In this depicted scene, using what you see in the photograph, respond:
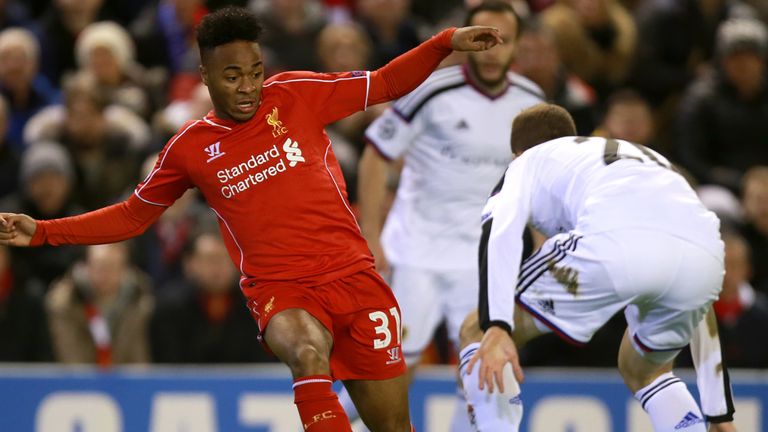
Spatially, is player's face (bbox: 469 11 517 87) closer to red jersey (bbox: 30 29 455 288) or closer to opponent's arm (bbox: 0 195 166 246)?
red jersey (bbox: 30 29 455 288)

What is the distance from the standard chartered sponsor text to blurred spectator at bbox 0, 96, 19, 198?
4.95 m

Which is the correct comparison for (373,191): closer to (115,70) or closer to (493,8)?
(493,8)

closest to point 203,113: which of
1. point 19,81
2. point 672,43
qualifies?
point 19,81

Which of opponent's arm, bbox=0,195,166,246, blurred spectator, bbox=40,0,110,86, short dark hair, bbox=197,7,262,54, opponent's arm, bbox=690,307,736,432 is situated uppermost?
blurred spectator, bbox=40,0,110,86

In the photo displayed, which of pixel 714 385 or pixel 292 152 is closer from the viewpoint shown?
pixel 292 152

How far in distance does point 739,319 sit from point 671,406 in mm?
2997

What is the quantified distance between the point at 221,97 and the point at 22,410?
337 centimetres

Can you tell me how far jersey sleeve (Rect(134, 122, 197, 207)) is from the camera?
231 inches

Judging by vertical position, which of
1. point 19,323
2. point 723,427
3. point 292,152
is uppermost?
point 292,152

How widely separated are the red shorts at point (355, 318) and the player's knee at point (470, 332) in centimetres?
59

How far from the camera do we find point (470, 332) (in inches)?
259

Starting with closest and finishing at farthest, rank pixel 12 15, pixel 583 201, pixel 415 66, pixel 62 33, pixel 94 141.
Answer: pixel 583 201 → pixel 415 66 → pixel 94 141 → pixel 62 33 → pixel 12 15

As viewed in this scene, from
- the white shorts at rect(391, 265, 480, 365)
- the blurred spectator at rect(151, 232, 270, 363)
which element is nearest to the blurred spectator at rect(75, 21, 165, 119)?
the blurred spectator at rect(151, 232, 270, 363)

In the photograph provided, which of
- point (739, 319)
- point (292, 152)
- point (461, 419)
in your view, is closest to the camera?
point (292, 152)
